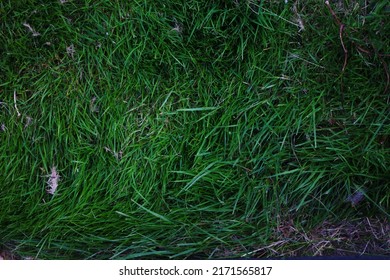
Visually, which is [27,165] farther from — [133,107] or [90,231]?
[133,107]

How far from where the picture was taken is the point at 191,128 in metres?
1.93

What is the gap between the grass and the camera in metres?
1.86

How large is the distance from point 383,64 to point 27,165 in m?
1.73

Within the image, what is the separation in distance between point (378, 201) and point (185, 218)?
0.88 metres

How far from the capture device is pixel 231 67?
6.38 ft

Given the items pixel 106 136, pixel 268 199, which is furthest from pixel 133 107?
pixel 268 199

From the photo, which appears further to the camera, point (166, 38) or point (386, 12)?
point (166, 38)

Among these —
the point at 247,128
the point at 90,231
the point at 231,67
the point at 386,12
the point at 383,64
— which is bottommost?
the point at 90,231

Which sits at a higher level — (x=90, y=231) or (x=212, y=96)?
(x=212, y=96)

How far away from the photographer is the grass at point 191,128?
1.86 metres

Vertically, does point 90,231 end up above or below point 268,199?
below

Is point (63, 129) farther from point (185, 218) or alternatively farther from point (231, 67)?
point (231, 67)

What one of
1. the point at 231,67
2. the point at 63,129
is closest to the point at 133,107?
the point at 63,129

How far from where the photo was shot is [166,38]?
1960mm
